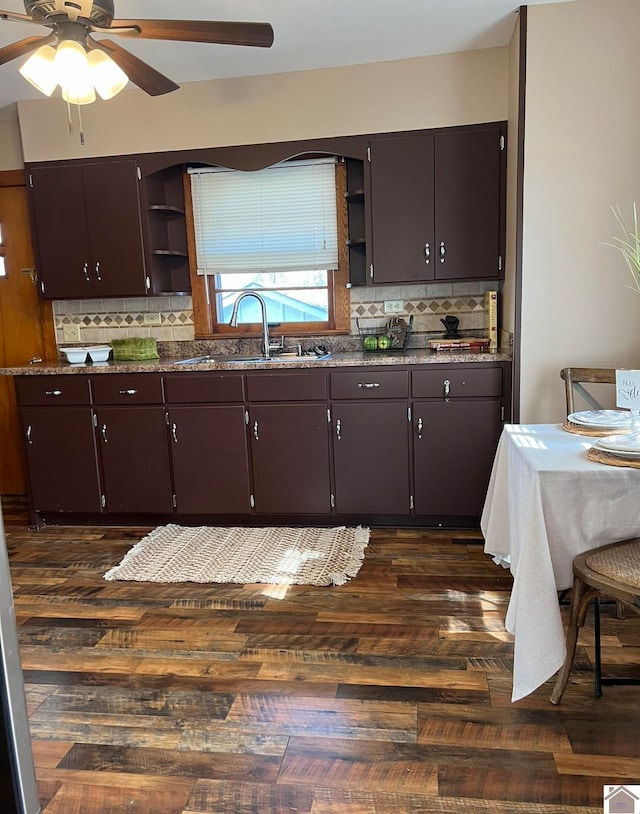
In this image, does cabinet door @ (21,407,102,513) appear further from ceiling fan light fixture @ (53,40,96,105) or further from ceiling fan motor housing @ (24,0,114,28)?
ceiling fan motor housing @ (24,0,114,28)

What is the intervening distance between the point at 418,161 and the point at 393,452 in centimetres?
160

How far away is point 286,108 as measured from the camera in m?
3.58

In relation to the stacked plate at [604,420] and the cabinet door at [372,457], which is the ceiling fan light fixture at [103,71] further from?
the stacked plate at [604,420]

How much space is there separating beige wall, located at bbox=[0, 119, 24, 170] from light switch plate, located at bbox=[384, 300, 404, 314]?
101 inches

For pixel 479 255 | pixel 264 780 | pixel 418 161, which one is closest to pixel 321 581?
pixel 264 780

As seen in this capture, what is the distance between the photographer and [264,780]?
1702 mm

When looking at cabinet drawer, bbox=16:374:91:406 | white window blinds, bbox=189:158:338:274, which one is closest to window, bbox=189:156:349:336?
white window blinds, bbox=189:158:338:274

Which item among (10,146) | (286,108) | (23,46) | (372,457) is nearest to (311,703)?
(372,457)

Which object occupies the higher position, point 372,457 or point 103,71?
point 103,71

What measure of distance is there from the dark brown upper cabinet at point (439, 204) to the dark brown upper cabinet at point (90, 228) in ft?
4.71

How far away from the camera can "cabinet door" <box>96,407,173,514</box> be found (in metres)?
3.59

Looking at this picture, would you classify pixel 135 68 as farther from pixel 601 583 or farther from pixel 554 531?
pixel 601 583

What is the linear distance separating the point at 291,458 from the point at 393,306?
44.9 inches

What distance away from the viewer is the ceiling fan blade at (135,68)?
88.2 inches
